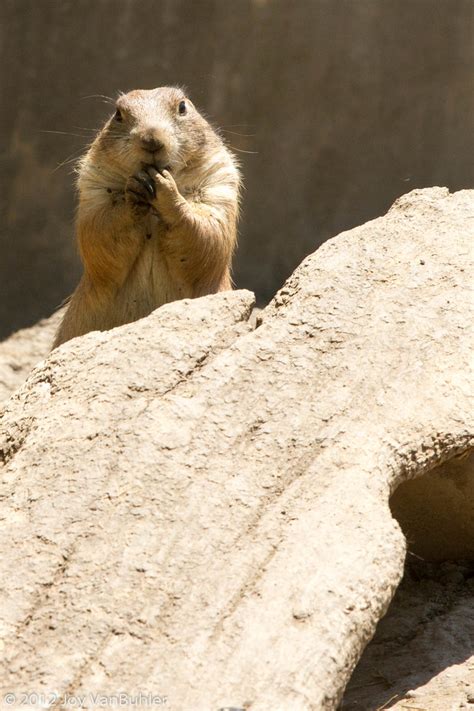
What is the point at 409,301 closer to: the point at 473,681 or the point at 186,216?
the point at 473,681

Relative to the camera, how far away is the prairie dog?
311 inches

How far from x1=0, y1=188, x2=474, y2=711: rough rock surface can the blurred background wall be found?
659 cm

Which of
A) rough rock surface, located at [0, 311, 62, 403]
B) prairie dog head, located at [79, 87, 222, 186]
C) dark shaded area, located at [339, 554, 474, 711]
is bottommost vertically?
rough rock surface, located at [0, 311, 62, 403]

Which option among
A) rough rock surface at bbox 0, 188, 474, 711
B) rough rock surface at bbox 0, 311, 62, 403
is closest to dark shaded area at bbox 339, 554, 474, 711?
rough rock surface at bbox 0, 188, 474, 711

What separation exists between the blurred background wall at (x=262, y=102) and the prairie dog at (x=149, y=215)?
11.9 feet

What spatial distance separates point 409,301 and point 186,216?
2601mm

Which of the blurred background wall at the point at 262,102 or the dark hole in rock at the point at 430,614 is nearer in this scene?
the dark hole in rock at the point at 430,614

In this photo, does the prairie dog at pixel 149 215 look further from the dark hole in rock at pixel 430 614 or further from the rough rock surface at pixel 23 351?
the rough rock surface at pixel 23 351

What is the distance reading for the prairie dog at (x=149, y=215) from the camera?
7.89 m

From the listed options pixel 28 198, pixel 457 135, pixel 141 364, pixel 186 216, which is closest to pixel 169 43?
pixel 28 198

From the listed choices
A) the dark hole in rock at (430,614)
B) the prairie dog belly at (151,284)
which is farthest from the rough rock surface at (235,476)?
the prairie dog belly at (151,284)

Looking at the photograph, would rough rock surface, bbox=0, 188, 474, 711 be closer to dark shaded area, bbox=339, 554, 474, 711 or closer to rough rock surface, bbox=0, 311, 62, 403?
dark shaded area, bbox=339, 554, 474, 711

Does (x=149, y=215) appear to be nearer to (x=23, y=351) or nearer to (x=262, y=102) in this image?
(x=23, y=351)

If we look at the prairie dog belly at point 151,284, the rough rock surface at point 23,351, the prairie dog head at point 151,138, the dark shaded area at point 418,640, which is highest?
the prairie dog head at point 151,138
